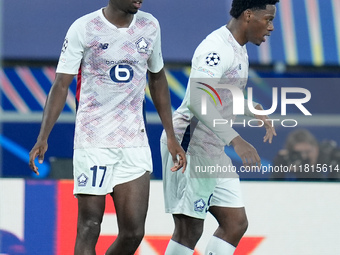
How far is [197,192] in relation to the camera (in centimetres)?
511

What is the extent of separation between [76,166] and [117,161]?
236 millimetres

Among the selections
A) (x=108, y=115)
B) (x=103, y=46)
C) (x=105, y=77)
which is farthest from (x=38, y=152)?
(x=103, y=46)

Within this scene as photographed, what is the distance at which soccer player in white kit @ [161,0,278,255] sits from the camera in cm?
509

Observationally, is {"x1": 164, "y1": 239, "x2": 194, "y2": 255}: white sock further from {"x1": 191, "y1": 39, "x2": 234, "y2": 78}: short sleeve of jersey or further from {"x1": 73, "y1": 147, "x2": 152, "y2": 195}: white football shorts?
{"x1": 191, "y1": 39, "x2": 234, "y2": 78}: short sleeve of jersey

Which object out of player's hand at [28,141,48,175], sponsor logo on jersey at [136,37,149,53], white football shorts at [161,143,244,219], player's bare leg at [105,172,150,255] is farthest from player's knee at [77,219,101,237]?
sponsor logo on jersey at [136,37,149,53]

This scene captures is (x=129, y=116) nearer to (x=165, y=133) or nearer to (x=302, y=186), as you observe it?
(x=165, y=133)

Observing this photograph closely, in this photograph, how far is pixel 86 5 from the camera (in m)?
7.89

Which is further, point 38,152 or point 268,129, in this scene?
point 268,129

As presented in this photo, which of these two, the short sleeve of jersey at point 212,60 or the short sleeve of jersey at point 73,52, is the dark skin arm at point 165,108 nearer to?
the short sleeve of jersey at point 212,60

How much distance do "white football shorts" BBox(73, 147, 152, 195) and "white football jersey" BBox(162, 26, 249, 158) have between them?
21.2 inches

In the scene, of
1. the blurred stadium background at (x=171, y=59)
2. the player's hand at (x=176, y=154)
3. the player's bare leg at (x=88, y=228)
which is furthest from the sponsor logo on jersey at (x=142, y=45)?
the blurred stadium background at (x=171, y=59)

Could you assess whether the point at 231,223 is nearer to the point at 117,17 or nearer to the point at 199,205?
the point at 199,205

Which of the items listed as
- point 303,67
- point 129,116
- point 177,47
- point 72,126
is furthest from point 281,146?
→ point 129,116

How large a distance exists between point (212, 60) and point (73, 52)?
34.0 inches
